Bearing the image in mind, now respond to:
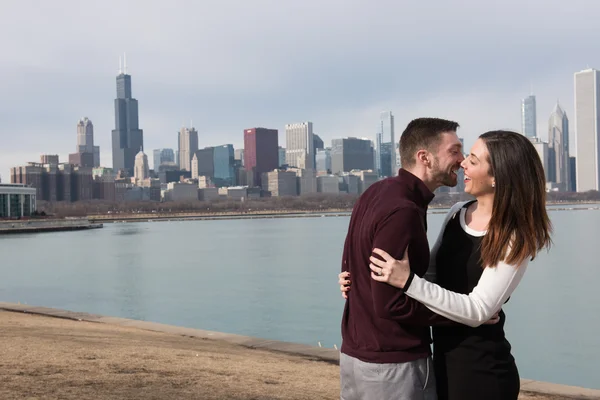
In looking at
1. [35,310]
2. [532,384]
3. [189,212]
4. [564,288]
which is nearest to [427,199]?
[532,384]

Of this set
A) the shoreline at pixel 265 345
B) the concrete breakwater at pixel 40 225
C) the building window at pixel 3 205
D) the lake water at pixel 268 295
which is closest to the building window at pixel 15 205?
the building window at pixel 3 205

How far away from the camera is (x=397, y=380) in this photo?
8.50 feet

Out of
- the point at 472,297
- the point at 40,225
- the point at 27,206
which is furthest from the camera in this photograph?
the point at 27,206

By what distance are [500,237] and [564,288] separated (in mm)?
25474

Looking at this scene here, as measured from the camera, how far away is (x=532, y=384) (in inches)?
287

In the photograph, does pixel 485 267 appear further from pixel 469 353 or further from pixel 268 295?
pixel 268 295

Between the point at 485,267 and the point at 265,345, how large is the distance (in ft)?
24.6

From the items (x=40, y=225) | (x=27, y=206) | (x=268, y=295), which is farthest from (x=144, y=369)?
(x=27, y=206)

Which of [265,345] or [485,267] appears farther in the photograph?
[265,345]

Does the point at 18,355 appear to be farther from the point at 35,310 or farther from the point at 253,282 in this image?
the point at 253,282

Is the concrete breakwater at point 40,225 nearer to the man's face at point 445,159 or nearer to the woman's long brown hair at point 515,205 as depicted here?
the man's face at point 445,159

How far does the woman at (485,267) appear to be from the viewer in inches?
98.7

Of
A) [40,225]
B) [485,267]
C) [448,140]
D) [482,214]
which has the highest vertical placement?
[448,140]

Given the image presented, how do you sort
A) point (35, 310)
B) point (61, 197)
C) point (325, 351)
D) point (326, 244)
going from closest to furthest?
1. point (325, 351)
2. point (35, 310)
3. point (326, 244)
4. point (61, 197)
